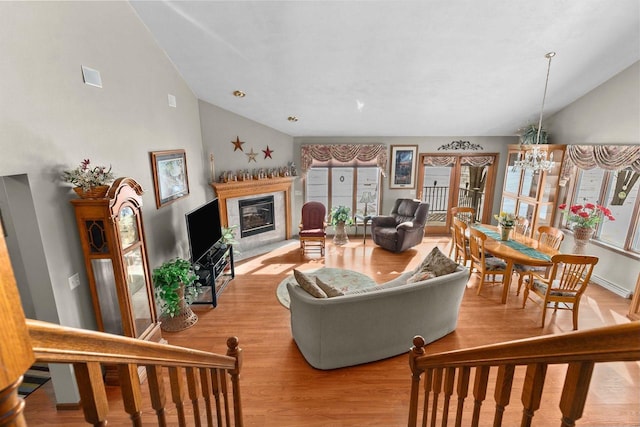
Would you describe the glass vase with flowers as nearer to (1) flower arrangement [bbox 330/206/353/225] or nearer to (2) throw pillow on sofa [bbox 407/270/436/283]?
(2) throw pillow on sofa [bbox 407/270/436/283]

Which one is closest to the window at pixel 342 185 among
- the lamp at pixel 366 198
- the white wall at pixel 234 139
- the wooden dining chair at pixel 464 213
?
the lamp at pixel 366 198

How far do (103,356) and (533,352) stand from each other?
1083 mm

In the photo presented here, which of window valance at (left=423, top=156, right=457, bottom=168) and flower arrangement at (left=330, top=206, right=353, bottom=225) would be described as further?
window valance at (left=423, top=156, right=457, bottom=168)

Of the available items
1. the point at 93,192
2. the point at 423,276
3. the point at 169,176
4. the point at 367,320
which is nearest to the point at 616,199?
the point at 423,276

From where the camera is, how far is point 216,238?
186 inches

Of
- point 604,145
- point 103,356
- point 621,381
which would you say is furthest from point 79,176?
point 604,145

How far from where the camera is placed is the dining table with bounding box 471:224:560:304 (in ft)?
12.8

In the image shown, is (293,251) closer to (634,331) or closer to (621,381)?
(621,381)

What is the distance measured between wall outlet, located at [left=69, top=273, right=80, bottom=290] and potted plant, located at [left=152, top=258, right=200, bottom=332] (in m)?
0.98

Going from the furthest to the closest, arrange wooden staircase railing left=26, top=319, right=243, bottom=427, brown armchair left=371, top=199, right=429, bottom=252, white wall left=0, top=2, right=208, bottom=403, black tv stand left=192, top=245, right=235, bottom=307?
brown armchair left=371, top=199, right=429, bottom=252 → black tv stand left=192, top=245, right=235, bottom=307 → white wall left=0, top=2, right=208, bottom=403 → wooden staircase railing left=26, top=319, right=243, bottom=427

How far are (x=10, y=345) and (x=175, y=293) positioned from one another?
347cm

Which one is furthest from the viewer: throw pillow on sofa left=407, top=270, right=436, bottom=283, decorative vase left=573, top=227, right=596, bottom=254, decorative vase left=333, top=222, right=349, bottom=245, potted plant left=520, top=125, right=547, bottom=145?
decorative vase left=333, top=222, right=349, bottom=245

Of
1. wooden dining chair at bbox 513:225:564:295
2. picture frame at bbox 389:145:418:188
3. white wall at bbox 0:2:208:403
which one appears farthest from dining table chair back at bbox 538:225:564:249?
white wall at bbox 0:2:208:403

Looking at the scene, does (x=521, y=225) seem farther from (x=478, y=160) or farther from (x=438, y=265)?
(x=438, y=265)
